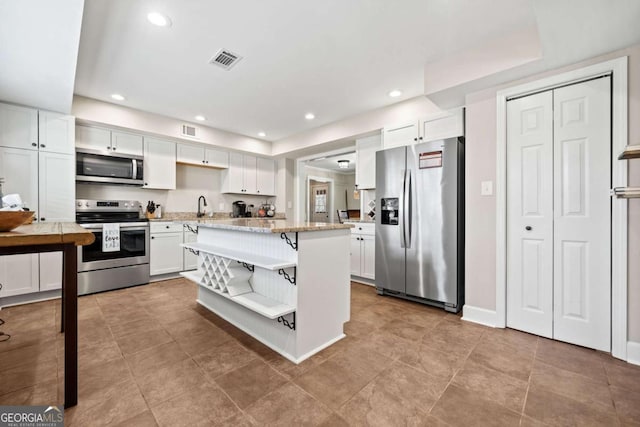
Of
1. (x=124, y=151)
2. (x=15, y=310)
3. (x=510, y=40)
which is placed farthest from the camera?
(x=124, y=151)

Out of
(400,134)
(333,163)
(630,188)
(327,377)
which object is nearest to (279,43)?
(400,134)

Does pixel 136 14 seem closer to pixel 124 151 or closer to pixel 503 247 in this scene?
pixel 124 151

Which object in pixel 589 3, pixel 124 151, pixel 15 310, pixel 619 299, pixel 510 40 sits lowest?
pixel 15 310

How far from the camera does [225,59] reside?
2.53 meters

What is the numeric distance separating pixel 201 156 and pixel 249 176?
98cm

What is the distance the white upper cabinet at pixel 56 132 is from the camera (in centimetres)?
312

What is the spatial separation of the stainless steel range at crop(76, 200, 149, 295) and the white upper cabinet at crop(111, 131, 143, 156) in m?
0.72

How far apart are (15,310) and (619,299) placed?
17.8 ft

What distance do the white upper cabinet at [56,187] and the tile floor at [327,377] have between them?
126 centimetres

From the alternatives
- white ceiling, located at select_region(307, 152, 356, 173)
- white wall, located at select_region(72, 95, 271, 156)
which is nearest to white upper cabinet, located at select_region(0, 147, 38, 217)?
white wall, located at select_region(72, 95, 271, 156)

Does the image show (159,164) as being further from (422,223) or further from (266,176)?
(422,223)

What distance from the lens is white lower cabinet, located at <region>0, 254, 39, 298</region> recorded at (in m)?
2.89

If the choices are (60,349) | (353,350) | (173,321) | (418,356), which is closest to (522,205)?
(418,356)

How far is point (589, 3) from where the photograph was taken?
155cm
